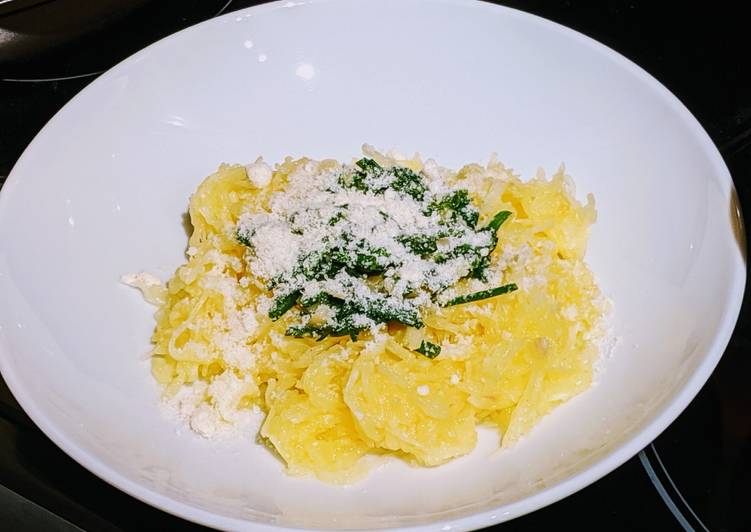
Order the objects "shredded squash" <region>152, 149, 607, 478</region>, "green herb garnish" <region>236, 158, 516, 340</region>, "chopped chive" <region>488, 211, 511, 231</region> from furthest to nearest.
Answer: "chopped chive" <region>488, 211, 511, 231</region>, "green herb garnish" <region>236, 158, 516, 340</region>, "shredded squash" <region>152, 149, 607, 478</region>

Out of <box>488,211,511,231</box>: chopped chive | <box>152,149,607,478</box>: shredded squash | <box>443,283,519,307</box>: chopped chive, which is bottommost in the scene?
<box>152,149,607,478</box>: shredded squash

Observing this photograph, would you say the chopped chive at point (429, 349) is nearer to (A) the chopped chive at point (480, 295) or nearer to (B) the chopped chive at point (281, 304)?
(A) the chopped chive at point (480, 295)

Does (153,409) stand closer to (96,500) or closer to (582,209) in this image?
(96,500)

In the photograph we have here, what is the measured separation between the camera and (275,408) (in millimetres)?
2580

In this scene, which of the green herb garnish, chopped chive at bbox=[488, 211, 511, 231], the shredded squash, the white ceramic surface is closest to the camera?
the white ceramic surface

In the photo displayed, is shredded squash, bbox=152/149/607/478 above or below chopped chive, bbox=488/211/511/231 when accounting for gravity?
below

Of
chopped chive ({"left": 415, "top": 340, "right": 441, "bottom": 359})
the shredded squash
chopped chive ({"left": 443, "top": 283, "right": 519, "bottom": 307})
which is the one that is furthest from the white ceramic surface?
chopped chive ({"left": 443, "top": 283, "right": 519, "bottom": 307})

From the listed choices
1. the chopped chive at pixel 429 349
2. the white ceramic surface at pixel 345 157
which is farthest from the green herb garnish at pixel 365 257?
the white ceramic surface at pixel 345 157

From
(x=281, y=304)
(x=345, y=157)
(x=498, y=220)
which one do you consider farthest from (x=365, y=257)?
(x=345, y=157)

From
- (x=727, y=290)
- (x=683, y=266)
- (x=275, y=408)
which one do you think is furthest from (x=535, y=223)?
(x=275, y=408)

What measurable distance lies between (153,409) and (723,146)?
3015 millimetres

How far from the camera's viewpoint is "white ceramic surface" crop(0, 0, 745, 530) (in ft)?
7.68

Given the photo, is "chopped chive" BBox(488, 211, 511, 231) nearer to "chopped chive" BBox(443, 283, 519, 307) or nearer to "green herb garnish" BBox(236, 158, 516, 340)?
"green herb garnish" BBox(236, 158, 516, 340)

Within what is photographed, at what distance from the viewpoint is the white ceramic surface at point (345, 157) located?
234 centimetres
